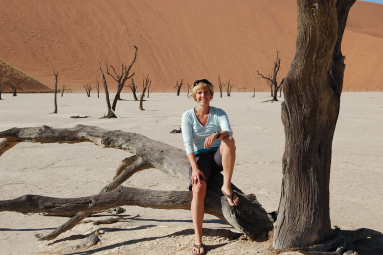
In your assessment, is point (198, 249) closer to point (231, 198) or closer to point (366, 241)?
point (231, 198)

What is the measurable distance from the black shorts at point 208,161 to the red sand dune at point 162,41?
47.4m

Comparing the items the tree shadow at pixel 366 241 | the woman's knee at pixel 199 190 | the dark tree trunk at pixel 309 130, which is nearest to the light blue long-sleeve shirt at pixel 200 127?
the woman's knee at pixel 199 190

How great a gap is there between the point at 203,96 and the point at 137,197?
1001mm

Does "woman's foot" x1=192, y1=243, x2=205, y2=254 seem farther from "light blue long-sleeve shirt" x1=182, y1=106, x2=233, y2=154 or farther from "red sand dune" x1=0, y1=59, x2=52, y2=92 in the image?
"red sand dune" x1=0, y1=59, x2=52, y2=92

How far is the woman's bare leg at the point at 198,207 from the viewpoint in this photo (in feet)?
9.05

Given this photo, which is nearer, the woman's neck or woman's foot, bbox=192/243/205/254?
woman's foot, bbox=192/243/205/254

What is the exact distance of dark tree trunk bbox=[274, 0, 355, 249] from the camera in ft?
7.36

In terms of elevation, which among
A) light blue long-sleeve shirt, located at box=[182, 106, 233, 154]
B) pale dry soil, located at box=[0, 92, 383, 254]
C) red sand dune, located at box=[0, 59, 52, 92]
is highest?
red sand dune, located at box=[0, 59, 52, 92]

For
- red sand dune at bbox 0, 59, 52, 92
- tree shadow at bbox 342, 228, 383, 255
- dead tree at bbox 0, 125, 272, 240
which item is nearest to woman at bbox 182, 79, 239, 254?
dead tree at bbox 0, 125, 272, 240

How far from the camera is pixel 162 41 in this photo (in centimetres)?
6353

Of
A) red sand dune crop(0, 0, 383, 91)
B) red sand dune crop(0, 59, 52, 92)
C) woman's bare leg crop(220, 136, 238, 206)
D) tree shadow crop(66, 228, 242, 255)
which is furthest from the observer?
red sand dune crop(0, 0, 383, 91)

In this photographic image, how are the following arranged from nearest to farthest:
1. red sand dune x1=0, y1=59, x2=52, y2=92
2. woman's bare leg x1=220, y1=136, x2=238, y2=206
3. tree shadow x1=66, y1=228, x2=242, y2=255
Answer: woman's bare leg x1=220, y1=136, x2=238, y2=206
tree shadow x1=66, y1=228, x2=242, y2=255
red sand dune x1=0, y1=59, x2=52, y2=92

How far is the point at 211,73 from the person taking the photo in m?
60.7

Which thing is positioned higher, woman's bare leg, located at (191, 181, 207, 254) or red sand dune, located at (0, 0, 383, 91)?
red sand dune, located at (0, 0, 383, 91)
